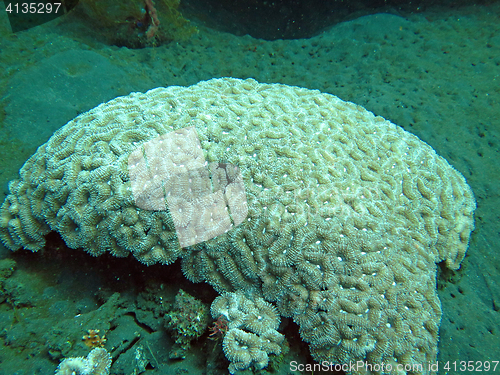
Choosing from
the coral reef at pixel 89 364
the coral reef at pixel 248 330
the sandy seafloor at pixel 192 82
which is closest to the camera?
the coral reef at pixel 248 330

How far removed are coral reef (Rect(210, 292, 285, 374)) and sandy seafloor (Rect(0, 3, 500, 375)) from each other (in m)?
0.33

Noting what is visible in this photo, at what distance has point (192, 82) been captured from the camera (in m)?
5.43

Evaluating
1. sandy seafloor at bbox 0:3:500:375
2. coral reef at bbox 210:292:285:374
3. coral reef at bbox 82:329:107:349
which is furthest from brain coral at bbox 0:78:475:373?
coral reef at bbox 82:329:107:349

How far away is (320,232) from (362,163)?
1.19 metres

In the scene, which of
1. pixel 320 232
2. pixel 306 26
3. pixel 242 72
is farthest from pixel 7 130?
pixel 306 26

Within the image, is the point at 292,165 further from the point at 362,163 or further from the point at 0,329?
the point at 0,329

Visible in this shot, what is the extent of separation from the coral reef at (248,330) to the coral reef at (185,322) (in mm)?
227

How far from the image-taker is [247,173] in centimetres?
295

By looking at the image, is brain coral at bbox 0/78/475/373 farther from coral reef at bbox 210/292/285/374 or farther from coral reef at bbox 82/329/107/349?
coral reef at bbox 82/329/107/349

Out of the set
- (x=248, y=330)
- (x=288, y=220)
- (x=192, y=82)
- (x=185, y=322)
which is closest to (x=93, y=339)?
(x=185, y=322)

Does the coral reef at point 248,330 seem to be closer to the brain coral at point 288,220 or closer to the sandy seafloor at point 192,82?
the brain coral at point 288,220

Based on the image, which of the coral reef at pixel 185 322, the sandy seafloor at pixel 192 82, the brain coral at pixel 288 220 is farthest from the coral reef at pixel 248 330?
the sandy seafloor at pixel 192 82

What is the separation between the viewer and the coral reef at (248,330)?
2520 mm

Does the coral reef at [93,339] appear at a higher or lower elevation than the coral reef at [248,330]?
lower
